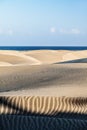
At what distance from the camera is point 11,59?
86.7ft

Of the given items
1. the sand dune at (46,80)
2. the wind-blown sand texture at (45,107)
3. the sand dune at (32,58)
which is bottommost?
the sand dune at (32,58)

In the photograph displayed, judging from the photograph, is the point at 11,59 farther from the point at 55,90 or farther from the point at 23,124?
the point at 23,124

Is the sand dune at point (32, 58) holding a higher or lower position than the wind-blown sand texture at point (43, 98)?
lower

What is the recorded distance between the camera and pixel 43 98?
25.9ft

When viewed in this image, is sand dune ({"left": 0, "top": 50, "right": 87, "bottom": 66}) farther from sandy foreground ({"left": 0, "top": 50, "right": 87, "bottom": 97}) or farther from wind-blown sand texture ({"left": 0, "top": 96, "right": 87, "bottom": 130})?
wind-blown sand texture ({"left": 0, "top": 96, "right": 87, "bottom": 130})

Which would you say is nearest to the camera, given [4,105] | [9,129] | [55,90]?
[9,129]

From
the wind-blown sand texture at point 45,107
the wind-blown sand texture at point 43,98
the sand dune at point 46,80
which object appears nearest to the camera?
the wind-blown sand texture at point 43,98

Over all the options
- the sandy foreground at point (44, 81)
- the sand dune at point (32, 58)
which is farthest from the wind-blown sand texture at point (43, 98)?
the sand dune at point (32, 58)

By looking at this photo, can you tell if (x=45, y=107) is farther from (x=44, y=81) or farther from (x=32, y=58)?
(x=32, y=58)

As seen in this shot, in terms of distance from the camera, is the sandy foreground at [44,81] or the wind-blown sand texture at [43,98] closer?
the wind-blown sand texture at [43,98]

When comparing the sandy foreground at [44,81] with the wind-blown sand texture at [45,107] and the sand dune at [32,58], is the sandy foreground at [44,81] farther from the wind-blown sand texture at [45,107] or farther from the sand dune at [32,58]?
the sand dune at [32,58]

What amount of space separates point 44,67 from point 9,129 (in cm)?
932

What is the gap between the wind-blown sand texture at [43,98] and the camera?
5656mm

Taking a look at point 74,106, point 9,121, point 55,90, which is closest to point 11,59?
point 55,90
